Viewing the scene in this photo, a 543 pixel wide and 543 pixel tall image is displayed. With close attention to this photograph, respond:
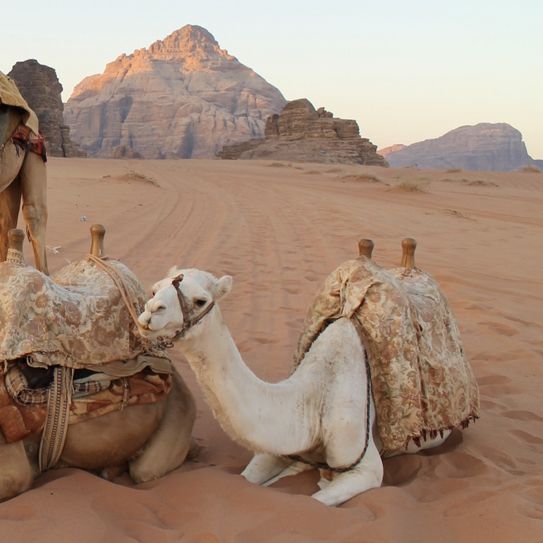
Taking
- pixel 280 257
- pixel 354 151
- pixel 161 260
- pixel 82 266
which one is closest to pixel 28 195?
pixel 82 266

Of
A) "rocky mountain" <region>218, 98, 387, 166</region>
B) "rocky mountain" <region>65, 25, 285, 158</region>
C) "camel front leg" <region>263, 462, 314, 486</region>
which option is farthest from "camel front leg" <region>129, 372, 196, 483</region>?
"rocky mountain" <region>65, 25, 285, 158</region>

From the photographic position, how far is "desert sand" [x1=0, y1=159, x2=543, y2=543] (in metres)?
2.96

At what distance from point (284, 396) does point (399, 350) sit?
0.78 m

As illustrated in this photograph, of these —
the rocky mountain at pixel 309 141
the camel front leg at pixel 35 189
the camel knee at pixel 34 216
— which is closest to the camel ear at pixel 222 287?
the camel knee at pixel 34 216

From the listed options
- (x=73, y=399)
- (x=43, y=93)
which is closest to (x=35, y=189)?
(x=73, y=399)

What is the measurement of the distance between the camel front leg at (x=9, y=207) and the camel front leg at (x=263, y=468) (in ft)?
8.41

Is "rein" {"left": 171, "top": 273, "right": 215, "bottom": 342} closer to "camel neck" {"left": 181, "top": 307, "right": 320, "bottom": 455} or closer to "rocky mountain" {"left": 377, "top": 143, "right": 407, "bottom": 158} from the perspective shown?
"camel neck" {"left": 181, "top": 307, "right": 320, "bottom": 455}

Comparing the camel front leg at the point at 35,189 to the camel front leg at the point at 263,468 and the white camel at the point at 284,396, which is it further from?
the white camel at the point at 284,396

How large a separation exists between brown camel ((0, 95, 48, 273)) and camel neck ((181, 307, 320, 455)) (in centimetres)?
238

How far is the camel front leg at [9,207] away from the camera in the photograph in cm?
504

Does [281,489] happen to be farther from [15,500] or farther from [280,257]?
[280,257]

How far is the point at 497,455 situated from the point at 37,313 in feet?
8.59

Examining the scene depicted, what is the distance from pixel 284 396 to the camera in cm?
312

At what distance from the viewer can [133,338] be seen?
3383mm
